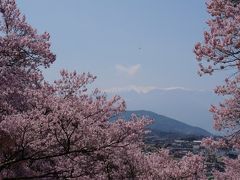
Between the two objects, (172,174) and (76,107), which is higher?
(76,107)

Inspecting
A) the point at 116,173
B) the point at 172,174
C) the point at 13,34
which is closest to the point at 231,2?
the point at 13,34

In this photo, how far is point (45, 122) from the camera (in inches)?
585

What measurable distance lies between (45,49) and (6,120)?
4.88 metres

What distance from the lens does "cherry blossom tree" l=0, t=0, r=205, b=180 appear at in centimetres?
1488

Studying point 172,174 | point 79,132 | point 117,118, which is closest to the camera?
point 79,132

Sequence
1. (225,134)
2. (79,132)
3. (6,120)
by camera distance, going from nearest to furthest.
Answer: (6,120) → (79,132) → (225,134)

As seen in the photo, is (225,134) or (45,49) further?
(225,134)

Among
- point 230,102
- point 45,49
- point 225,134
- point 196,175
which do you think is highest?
point 45,49

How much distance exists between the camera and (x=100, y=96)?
19.3 metres

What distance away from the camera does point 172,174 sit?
89.1 feet

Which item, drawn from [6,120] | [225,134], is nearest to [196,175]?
[225,134]

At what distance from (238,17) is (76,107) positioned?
654 centimetres

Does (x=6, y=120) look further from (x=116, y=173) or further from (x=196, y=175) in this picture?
(x=196, y=175)

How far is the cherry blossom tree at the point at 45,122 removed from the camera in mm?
14875
